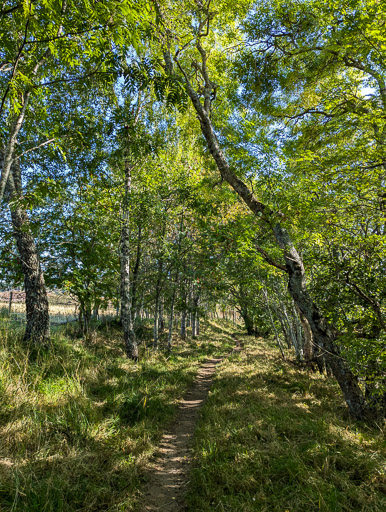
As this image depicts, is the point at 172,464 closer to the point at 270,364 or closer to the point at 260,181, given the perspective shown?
the point at 260,181

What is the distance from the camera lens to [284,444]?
4.30m

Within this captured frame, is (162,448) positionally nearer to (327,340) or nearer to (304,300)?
(327,340)

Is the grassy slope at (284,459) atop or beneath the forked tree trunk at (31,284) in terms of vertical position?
beneath

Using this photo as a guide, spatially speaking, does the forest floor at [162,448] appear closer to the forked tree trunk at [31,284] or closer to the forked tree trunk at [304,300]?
the forked tree trunk at [31,284]

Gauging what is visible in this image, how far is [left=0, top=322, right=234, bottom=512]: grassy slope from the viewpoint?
2982 millimetres

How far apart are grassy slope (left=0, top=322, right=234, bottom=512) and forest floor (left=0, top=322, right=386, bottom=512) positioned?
0.7 inches

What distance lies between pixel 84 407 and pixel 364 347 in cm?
557

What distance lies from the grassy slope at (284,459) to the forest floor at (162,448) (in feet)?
0.06

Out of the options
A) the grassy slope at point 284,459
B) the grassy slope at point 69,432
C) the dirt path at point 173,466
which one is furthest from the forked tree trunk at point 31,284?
the grassy slope at point 284,459

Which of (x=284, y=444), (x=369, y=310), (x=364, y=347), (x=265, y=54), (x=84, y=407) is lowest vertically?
(x=284, y=444)

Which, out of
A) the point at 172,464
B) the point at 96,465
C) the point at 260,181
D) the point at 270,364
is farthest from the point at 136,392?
the point at 270,364

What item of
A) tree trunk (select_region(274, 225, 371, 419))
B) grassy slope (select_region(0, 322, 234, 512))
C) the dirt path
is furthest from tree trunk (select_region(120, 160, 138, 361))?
tree trunk (select_region(274, 225, 371, 419))

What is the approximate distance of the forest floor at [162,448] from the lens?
3.06 meters

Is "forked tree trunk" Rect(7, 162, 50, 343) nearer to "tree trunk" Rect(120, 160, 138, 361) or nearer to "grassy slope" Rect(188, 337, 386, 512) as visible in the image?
"tree trunk" Rect(120, 160, 138, 361)
